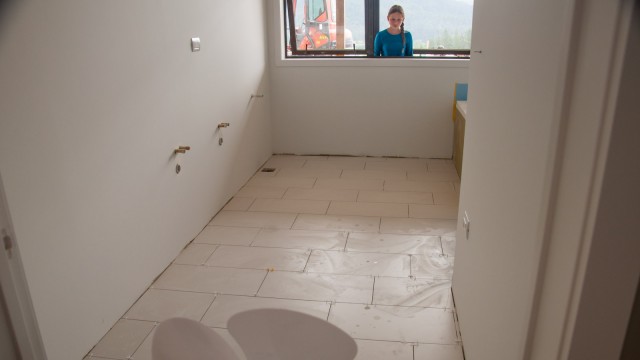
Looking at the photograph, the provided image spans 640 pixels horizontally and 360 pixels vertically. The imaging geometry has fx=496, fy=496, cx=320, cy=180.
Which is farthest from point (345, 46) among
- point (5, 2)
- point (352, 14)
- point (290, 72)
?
point (5, 2)

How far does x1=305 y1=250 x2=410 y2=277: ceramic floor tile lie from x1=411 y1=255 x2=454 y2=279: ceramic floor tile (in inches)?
1.8

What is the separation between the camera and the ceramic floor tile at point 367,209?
3.63 meters

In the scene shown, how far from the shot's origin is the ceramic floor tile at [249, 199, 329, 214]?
3.72m

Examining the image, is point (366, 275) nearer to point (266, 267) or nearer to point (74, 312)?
point (266, 267)

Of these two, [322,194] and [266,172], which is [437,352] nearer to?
[322,194]

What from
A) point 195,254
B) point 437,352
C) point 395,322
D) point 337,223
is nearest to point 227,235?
point 195,254

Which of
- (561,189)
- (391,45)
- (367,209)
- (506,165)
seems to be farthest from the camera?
(391,45)

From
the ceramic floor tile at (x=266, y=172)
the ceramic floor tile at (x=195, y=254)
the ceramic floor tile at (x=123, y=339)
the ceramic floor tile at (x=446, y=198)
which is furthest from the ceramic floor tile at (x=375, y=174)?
the ceramic floor tile at (x=123, y=339)

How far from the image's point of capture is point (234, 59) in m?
3.94

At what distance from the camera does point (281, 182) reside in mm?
4391

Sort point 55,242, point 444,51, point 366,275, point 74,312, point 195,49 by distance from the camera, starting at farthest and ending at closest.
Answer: point 444,51
point 195,49
point 366,275
point 74,312
point 55,242

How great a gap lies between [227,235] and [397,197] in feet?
4.65

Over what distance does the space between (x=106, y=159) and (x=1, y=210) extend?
645 mm

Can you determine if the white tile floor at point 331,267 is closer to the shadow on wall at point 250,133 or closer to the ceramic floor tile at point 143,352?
the ceramic floor tile at point 143,352
